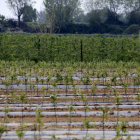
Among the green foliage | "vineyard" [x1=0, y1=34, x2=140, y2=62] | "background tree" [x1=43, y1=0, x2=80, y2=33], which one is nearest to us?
"vineyard" [x1=0, y1=34, x2=140, y2=62]

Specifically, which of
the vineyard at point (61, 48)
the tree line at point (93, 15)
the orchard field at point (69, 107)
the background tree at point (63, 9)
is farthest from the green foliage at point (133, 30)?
the orchard field at point (69, 107)

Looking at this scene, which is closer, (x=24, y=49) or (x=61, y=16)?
(x=24, y=49)

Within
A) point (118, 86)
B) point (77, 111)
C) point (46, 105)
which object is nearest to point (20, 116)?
point (46, 105)

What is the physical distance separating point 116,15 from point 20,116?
40.4 m

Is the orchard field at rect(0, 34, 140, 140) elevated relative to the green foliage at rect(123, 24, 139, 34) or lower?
lower

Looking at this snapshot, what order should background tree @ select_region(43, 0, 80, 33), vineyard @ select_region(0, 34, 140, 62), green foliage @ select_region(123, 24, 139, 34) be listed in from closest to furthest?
vineyard @ select_region(0, 34, 140, 62) < green foliage @ select_region(123, 24, 139, 34) < background tree @ select_region(43, 0, 80, 33)

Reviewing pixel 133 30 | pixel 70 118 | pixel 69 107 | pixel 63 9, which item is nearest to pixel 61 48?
pixel 69 107

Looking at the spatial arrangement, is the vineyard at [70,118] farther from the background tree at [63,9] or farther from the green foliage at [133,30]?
the background tree at [63,9]

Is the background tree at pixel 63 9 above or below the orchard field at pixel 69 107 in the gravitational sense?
above

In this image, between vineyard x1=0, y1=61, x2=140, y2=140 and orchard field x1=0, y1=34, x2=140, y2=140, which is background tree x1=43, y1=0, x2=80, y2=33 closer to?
orchard field x1=0, y1=34, x2=140, y2=140

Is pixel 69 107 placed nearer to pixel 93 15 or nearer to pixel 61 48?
pixel 61 48

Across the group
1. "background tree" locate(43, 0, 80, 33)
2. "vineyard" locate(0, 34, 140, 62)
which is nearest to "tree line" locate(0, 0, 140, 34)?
"background tree" locate(43, 0, 80, 33)

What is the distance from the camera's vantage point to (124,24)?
135ft

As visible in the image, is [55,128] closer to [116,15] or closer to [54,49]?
[54,49]
